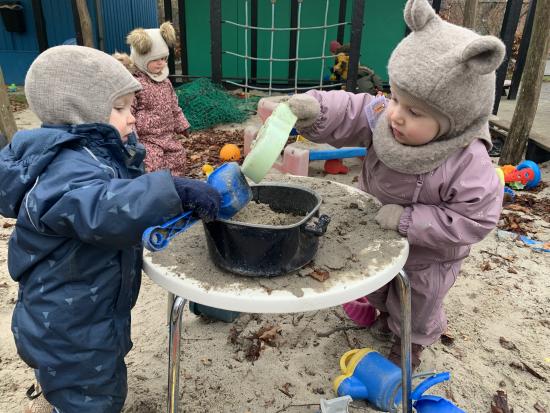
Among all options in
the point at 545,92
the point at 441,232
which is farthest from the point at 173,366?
the point at 545,92

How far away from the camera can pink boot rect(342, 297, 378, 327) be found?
7.63 ft

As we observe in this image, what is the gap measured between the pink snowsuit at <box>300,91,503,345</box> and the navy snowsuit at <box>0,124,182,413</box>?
2.46 ft

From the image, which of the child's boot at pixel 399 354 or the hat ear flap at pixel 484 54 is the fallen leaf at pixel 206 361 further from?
the hat ear flap at pixel 484 54

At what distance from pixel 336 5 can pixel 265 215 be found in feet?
24.3

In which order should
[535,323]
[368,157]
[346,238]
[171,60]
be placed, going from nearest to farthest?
[346,238], [368,157], [535,323], [171,60]

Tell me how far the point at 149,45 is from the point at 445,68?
2.72m

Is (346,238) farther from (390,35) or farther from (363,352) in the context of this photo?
(390,35)

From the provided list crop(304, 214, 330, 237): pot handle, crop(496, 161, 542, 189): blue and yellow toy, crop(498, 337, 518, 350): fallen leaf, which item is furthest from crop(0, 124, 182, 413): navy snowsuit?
crop(496, 161, 542, 189): blue and yellow toy

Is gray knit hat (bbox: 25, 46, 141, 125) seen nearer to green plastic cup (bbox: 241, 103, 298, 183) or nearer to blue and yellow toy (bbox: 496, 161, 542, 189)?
green plastic cup (bbox: 241, 103, 298, 183)

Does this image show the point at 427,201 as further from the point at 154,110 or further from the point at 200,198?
the point at 154,110

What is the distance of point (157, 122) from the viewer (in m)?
3.63

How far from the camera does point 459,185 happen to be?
1521mm

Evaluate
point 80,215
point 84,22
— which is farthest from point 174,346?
point 84,22

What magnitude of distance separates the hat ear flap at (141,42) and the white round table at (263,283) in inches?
95.4
